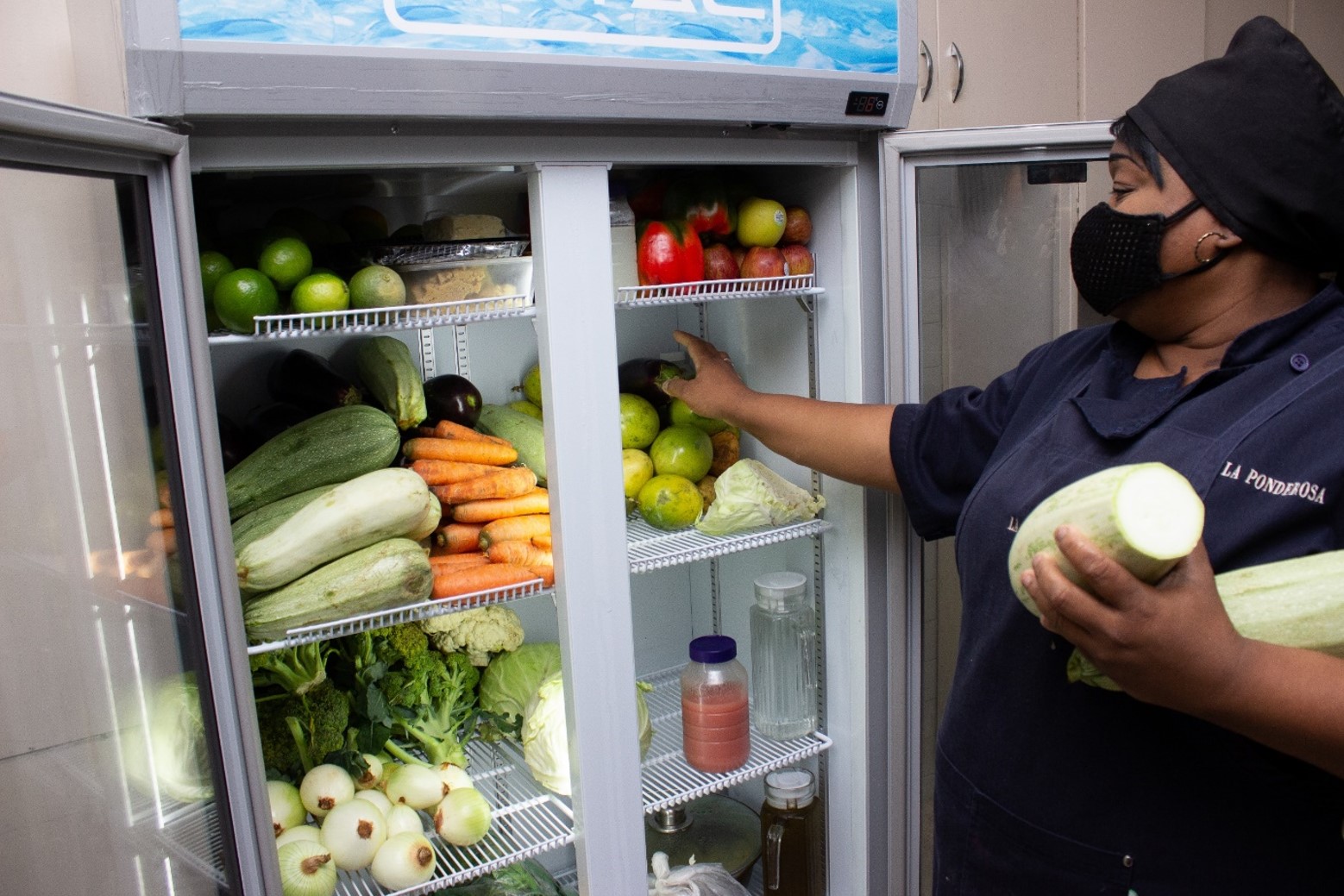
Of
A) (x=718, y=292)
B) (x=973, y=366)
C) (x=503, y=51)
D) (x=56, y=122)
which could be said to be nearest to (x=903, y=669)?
(x=973, y=366)

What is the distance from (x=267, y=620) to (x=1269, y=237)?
1430 millimetres

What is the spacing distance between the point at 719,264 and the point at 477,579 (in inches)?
28.4

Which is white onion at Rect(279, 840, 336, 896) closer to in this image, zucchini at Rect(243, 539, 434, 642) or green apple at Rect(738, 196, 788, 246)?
zucchini at Rect(243, 539, 434, 642)

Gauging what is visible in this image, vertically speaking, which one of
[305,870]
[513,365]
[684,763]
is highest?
[513,365]

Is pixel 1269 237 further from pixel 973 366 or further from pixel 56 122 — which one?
pixel 56 122

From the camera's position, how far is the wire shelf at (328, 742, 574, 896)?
169cm

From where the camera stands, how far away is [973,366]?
2.04 m

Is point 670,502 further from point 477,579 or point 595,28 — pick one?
point 595,28

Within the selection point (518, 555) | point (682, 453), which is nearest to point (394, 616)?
point (518, 555)

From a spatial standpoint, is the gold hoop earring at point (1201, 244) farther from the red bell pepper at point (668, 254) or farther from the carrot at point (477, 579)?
the carrot at point (477, 579)

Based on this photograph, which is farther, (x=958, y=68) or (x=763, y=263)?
(x=958, y=68)

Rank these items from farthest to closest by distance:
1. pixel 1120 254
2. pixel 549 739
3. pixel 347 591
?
pixel 549 739 < pixel 347 591 < pixel 1120 254

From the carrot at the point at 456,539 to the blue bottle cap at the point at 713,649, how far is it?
1.61ft

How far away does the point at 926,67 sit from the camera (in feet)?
7.80
